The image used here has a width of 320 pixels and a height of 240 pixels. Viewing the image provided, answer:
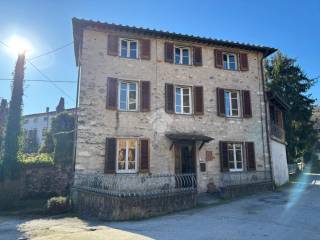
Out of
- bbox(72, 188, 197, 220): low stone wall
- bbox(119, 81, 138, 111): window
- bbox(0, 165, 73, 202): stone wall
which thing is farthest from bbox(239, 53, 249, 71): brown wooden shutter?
bbox(0, 165, 73, 202): stone wall

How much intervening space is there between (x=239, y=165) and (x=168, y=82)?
6.28 metres

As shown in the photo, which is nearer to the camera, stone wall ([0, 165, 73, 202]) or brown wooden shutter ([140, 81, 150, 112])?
stone wall ([0, 165, 73, 202])

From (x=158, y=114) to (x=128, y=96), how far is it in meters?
1.87

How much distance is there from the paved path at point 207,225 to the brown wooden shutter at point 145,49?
27.9 feet

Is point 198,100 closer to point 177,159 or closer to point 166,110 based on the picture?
point 166,110

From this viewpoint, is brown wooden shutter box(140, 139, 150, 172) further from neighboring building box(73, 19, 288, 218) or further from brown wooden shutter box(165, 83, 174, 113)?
brown wooden shutter box(165, 83, 174, 113)

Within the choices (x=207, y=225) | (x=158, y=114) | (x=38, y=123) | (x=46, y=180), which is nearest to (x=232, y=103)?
(x=158, y=114)

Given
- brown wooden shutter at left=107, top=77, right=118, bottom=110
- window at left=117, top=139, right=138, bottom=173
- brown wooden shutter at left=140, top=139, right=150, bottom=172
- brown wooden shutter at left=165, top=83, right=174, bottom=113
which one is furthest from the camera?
brown wooden shutter at left=165, top=83, right=174, bottom=113

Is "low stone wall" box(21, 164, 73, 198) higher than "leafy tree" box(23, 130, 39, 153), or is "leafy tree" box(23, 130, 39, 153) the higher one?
"leafy tree" box(23, 130, 39, 153)

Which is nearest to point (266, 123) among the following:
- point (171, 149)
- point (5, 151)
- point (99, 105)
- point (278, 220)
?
point (171, 149)

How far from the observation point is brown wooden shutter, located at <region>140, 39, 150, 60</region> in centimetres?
1505

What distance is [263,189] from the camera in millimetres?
15164

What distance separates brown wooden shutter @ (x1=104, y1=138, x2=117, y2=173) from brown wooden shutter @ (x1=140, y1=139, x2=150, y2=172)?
1330 millimetres

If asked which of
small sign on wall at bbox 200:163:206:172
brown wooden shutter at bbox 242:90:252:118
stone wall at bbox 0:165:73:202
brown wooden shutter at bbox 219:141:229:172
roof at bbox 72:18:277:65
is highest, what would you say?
roof at bbox 72:18:277:65
